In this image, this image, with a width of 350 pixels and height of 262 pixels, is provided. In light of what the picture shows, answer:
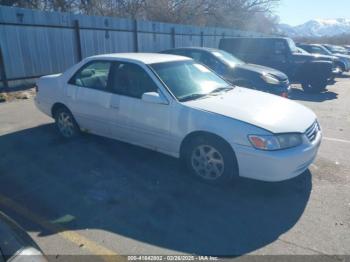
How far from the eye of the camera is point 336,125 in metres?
7.35

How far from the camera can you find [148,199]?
384 cm

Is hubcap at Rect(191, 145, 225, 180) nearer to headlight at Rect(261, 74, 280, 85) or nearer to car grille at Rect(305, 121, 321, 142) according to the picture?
car grille at Rect(305, 121, 321, 142)

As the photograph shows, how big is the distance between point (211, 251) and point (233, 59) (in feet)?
24.3

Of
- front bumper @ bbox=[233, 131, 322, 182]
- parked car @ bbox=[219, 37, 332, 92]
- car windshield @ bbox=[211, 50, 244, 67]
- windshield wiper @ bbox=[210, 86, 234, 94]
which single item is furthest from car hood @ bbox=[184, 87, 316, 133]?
parked car @ bbox=[219, 37, 332, 92]

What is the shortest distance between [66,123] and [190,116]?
282cm

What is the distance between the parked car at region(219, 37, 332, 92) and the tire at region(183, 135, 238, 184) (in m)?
9.31

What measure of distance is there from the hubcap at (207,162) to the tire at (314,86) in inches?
381

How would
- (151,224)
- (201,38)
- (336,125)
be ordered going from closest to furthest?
1. (151,224)
2. (336,125)
3. (201,38)

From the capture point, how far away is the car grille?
13.2 feet

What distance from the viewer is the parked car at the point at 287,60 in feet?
Result: 39.9

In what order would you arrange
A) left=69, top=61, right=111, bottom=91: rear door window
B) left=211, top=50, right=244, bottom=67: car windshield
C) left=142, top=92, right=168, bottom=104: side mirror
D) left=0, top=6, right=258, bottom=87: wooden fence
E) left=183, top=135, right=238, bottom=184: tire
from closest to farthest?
left=183, top=135, right=238, bottom=184: tire → left=142, top=92, right=168, bottom=104: side mirror → left=69, top=61, right=111, bottom=91: rear door window → left=211, top=50, right=244, bottom=67: car windshield → left=0, top=6, right=258, bottom=87: wooden fence

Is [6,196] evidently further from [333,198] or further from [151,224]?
[333,198]

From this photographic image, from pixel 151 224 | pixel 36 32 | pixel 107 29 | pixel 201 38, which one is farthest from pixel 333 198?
pixel 201 38

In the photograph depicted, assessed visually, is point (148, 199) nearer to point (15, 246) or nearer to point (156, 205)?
point (156, 205)
